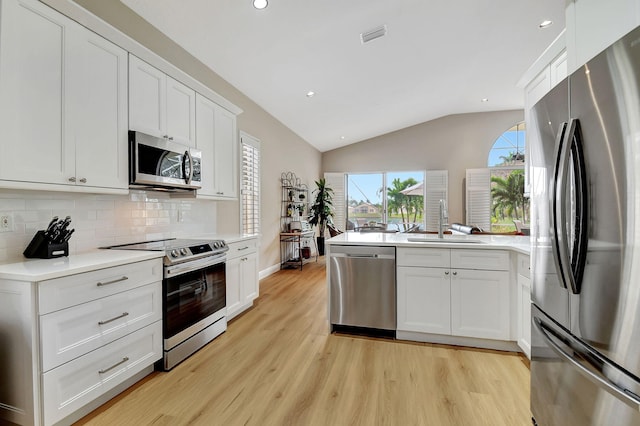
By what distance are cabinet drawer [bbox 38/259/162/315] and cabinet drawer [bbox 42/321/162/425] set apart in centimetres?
32

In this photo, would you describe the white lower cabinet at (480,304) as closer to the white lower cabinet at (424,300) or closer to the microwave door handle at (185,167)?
the white lower cabinet at (424,300)

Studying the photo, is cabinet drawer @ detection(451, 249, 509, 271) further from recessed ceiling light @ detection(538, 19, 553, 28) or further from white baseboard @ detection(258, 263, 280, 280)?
recessed ceiling light @ detection(538, 19, 553, 28)

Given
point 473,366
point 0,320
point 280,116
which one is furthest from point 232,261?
point 280,116

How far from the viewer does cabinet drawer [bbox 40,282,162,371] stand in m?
1.53

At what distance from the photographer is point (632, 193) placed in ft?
2.78

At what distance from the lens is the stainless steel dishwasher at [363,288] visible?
2.73 m

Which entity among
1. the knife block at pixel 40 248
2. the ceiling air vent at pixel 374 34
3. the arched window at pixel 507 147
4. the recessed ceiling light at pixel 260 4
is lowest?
the knife block at pixel 40 248

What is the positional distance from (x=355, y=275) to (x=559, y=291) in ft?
5.63

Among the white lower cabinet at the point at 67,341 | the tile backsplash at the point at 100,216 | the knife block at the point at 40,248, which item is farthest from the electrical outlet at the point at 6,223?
the white lower cabinet at the point at 67,341

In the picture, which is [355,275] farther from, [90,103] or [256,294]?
[90,103]

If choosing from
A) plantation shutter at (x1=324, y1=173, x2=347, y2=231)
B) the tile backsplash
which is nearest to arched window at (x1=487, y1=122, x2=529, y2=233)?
plantation shutter at (x1=324, y1=173, x2=347, y2=231)

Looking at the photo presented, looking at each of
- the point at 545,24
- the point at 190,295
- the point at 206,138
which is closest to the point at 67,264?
the point at 190,295

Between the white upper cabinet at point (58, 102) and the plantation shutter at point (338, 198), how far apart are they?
6.57 metres

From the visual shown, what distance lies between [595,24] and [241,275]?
3185mm
